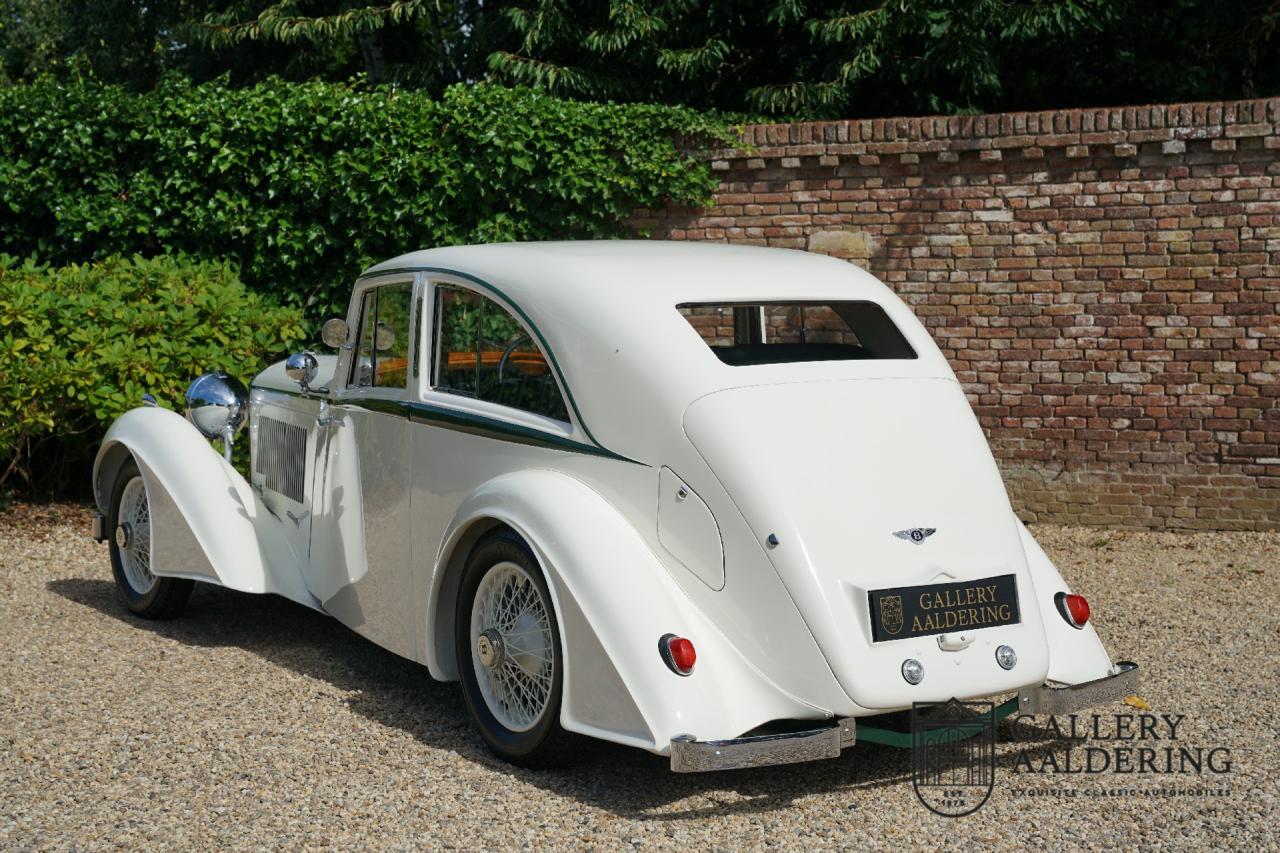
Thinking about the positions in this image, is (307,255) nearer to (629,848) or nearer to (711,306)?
(711,306)

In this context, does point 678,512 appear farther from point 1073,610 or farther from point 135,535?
point 135,535

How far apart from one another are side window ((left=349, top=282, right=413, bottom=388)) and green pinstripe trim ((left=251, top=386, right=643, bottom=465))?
106 millimetres

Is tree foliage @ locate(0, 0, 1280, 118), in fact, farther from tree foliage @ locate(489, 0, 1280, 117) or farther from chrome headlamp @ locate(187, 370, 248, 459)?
chrome headlamp @ locate(187, 370, 248, 459)

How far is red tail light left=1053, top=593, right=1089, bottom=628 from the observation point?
4598 mm

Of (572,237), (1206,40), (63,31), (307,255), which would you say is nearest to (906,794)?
(572,237)

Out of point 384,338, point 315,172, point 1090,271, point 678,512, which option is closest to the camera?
point 678,512

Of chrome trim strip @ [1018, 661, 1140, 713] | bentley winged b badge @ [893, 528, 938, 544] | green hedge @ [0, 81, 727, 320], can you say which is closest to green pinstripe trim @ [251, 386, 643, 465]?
bentley winged b badge @ [893, 528, 938, 544]

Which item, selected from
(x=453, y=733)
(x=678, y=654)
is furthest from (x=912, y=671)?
(x=453, y=733)

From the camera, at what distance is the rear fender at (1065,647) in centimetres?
442

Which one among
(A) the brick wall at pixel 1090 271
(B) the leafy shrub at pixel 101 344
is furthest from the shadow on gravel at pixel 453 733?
(A) the brick wall at pixel 1090 271

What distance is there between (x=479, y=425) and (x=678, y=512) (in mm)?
925

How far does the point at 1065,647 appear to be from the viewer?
Answer: 4496 millimetres

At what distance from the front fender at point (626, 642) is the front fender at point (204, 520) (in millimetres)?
1921

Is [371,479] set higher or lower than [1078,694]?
higher
